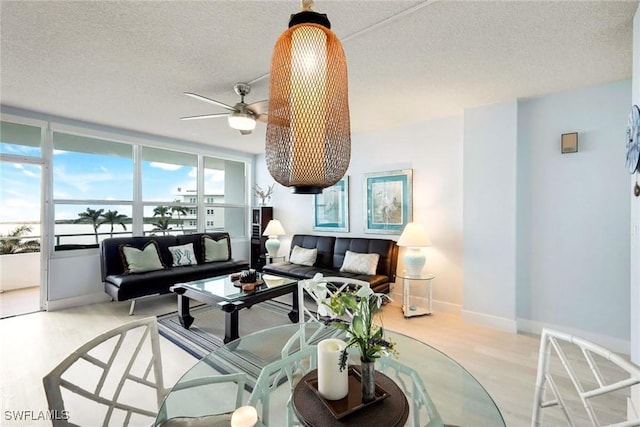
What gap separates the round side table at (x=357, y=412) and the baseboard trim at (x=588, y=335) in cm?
291

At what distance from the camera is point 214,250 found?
495cm

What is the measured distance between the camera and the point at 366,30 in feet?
6.46

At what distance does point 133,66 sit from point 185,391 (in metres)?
2.60

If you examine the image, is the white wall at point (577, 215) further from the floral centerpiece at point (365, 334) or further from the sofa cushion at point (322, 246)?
the floral centerpiece at point (365, 334)

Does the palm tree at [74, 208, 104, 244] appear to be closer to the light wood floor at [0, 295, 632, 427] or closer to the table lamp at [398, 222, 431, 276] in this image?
the light wood floor at [0, 295, 632, 427]

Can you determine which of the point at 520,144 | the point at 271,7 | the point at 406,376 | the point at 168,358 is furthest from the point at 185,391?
the point at 520,144

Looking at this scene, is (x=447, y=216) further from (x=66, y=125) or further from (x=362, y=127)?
(x=66, y=125)

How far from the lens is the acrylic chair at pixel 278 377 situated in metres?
1.23

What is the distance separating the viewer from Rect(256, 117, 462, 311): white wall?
378cm

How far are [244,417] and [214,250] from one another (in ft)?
13.4

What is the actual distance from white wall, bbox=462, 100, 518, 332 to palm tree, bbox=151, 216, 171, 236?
475 centimetres

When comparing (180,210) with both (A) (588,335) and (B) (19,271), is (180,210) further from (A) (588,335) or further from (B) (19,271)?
(A) (588,335)

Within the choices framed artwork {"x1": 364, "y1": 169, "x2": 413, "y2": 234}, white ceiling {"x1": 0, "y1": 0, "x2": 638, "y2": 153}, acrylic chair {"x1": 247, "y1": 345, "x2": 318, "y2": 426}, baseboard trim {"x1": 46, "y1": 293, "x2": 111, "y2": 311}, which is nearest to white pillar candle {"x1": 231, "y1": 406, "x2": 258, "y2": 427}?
acrylic chair {"x1": 247, "y1": 345, "x2": 318, "y2": 426}

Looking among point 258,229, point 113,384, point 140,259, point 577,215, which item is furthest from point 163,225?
point 577,215
